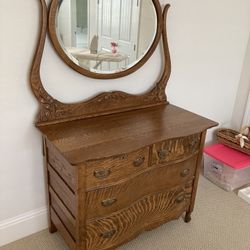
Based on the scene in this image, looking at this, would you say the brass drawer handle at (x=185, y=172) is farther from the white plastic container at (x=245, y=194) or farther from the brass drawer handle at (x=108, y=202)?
the white plastic container at (x=245, y=194)

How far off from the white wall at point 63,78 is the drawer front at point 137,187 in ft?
1.69

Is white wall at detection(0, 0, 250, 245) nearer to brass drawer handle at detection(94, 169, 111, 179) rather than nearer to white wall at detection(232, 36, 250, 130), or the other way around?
white wall at detection(232, 36, 250, 130)

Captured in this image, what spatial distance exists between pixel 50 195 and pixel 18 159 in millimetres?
297

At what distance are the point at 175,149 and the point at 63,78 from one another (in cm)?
75

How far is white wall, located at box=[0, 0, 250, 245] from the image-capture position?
141cm

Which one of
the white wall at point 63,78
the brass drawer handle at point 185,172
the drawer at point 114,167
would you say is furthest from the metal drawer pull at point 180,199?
the white wall at point 63,78

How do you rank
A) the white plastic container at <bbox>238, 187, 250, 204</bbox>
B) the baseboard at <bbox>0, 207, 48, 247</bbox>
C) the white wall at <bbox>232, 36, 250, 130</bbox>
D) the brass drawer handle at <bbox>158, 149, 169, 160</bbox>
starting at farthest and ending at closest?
1. the white wall at <bbox>232, 36, 250, 130</bbox>
2. the white plastic container at <bbox>238, 187, 250, 204</bbox>
3. the baseboard at <bbox>0, 207, 48, 247</bbox>
4. the brass drawer handle at <bbox>158, 149, 169, 160</bbox>

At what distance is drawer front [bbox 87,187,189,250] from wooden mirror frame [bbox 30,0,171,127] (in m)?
0.58

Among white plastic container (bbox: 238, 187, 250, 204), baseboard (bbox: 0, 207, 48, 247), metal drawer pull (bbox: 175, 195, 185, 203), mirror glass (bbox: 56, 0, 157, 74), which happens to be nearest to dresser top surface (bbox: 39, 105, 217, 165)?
mirror glass (bbox: 56, 0, 157, 74)

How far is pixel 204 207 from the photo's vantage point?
2.13 meters

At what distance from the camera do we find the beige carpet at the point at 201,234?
5.75ft

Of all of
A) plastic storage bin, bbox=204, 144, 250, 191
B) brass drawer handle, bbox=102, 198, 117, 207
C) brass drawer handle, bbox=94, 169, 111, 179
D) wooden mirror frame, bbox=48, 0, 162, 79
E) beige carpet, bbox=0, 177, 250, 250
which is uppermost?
wooden mirror frame, bbox=48, 0, 162, 79

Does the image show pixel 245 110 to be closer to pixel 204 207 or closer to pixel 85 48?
pixel 204 207

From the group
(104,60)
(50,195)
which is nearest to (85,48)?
(104,60)
